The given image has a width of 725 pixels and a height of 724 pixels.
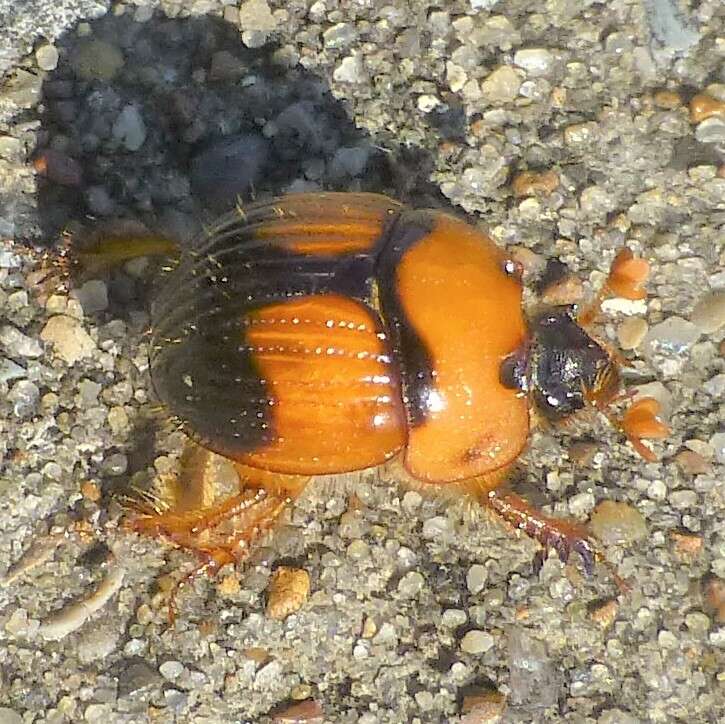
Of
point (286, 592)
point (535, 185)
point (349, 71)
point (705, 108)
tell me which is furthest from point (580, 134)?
point (286, 592)

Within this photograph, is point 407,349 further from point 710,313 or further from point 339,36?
point 339,36

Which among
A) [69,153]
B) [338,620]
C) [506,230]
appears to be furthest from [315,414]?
[69,153]

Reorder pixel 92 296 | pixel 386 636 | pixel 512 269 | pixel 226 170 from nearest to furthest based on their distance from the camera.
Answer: pixel 512 269, pixel 386 636, pixel 92 296, pixel 226 170

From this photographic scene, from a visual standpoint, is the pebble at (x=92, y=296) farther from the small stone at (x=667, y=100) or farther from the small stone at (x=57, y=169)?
the small stone at (x=667, y=100)

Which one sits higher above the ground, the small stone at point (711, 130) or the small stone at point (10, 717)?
the small stone at point (711, 130)

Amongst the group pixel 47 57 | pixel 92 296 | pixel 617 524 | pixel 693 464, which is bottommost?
pixel 617 524

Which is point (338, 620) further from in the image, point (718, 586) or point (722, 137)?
point (722, 137)

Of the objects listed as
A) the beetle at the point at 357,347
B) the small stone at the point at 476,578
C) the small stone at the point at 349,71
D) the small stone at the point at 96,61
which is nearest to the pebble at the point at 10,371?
the beetle at the point at 357,347

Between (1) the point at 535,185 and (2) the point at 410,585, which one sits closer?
(2) the point at 410,585
